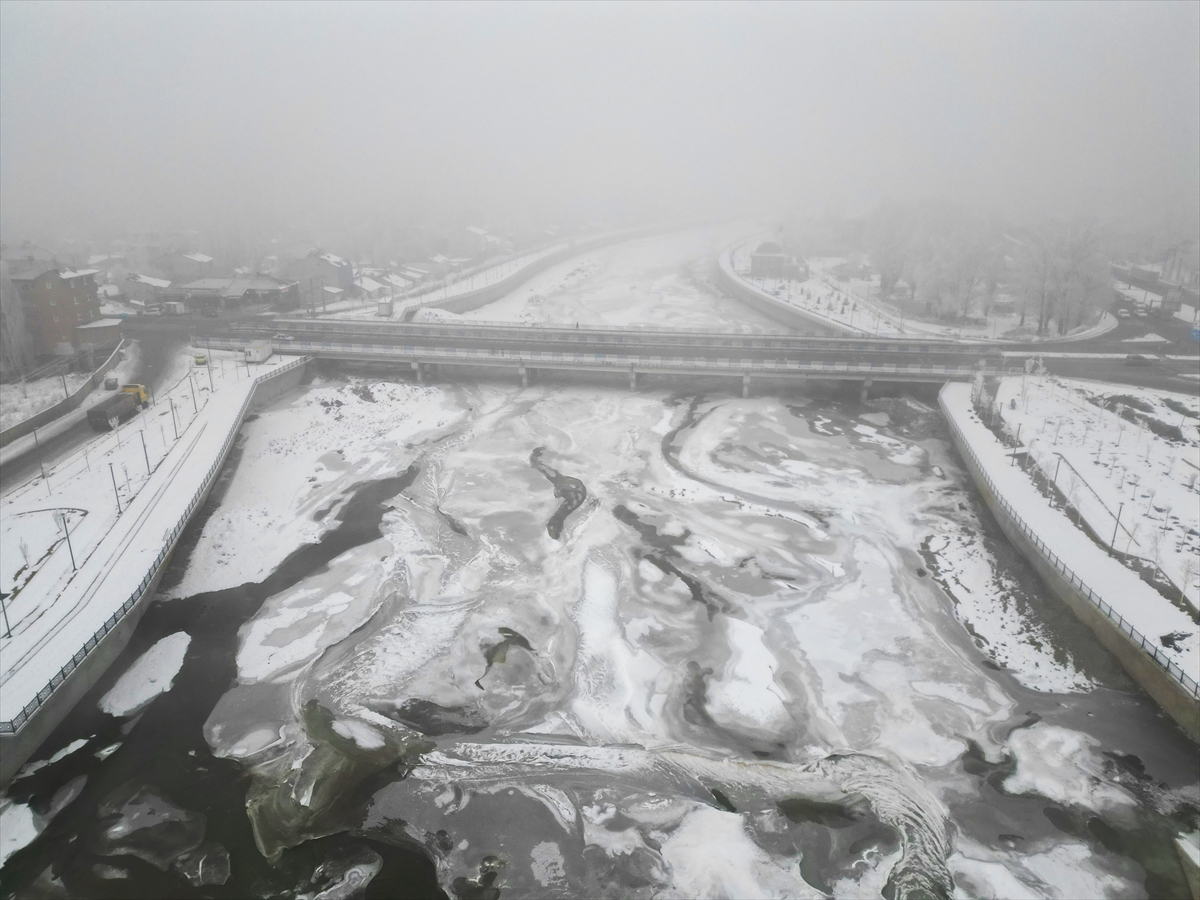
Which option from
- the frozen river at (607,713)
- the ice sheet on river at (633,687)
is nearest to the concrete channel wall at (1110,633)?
the frozen river at (607,713)

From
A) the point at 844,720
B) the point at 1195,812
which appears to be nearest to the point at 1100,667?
the point at 1195,812

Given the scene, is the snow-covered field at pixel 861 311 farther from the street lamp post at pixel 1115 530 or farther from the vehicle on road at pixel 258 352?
the vehicle on road at pixel 258 352

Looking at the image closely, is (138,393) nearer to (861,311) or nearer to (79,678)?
(79,678)

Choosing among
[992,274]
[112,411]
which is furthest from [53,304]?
[992,274]

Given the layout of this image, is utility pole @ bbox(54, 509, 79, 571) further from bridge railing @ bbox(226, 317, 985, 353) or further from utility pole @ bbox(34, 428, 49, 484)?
bridge railing @ bbox(226, 317, 985, 353)

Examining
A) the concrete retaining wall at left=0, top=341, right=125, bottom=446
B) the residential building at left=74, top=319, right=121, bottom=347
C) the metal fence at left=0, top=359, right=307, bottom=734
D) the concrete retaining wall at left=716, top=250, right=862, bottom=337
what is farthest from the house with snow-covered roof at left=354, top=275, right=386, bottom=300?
the metal fence at left=0, top=359, right=307, bottom=734
